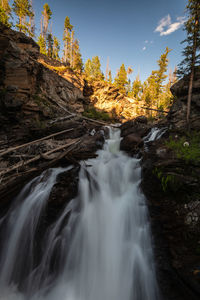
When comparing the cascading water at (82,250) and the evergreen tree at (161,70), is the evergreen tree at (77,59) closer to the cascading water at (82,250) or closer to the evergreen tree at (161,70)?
the evergreen tree at (161,70)

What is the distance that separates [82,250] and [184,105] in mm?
11980

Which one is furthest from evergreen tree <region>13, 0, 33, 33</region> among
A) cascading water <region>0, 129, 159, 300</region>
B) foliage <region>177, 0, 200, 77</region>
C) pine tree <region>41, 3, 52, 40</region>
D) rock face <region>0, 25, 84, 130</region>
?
cascading water <region>0, 129, 159, 300</region>

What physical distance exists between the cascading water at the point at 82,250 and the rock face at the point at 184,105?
310 inches

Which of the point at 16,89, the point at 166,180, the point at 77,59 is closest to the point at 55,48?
the point at 77,59

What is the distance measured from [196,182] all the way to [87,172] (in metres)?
3.80

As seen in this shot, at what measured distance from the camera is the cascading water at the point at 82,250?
112 inches

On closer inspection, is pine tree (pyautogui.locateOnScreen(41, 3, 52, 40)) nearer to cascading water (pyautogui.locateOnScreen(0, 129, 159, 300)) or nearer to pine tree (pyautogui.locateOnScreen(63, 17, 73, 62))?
pine tree (pyautogui.locateOnScreen(63, 17, 73, 62))

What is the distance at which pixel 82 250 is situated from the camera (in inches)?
135

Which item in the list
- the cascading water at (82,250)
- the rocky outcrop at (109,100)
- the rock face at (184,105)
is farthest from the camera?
the rocky outcrop at (109,100)

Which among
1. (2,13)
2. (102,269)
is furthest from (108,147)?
(2,13)

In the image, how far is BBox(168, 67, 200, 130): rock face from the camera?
9.26 m

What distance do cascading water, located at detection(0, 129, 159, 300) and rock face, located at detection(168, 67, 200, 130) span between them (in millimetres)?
7883

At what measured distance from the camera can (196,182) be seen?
120 inches

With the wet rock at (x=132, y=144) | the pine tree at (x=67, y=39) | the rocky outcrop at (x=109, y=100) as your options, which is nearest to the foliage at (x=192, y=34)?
the wet rock at (x=132, y=144)
